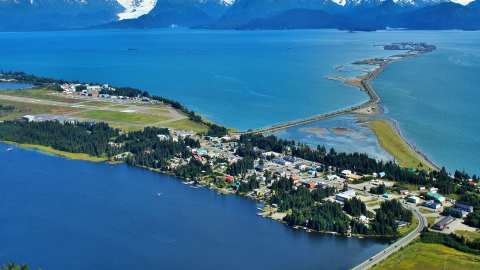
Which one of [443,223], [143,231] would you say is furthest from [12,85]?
[443,223]

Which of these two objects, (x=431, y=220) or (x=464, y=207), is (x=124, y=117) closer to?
(x=431, y=220)

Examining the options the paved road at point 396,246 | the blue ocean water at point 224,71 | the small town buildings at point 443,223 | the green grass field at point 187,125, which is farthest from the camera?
the blue ocean water at point 224,71

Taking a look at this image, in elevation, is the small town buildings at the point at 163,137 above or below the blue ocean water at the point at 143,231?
above

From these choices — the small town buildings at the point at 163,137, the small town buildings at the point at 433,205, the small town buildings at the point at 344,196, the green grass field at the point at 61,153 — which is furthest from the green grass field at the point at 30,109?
the small town buildings at the point at 433,205

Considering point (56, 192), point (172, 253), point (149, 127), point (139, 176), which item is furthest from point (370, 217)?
point (149, 127)

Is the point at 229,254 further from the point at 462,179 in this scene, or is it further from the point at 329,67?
the point at 329,67

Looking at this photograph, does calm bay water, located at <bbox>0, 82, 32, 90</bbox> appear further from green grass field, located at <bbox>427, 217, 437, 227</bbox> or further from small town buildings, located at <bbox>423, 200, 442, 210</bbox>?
green grass field, located at <bbox>427, 217, 437, 227</bbox>

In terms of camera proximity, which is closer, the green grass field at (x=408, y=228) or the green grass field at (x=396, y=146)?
the green grass field at (x=408, y=228)

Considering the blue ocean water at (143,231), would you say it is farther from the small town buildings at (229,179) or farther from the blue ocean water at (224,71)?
the blue ocean water at (224,71)
